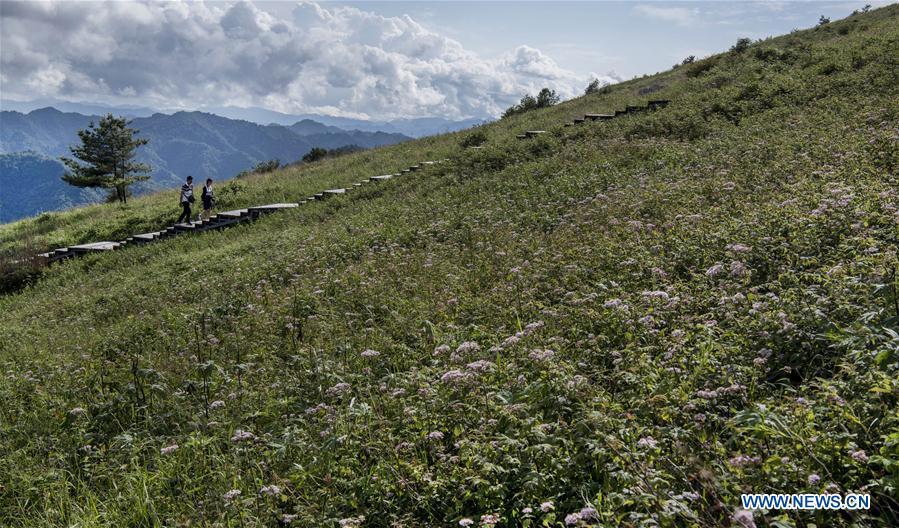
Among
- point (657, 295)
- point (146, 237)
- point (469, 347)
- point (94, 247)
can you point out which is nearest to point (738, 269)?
point (657, 295)

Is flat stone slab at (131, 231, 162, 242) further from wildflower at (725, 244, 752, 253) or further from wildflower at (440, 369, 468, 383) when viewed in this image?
wildflower at (725, 244, 752, 253)

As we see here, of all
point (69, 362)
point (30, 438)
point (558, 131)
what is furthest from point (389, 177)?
point (30, 438)

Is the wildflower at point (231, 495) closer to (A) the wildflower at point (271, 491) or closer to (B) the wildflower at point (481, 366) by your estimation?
(A) the wildflower at point (271, 491)

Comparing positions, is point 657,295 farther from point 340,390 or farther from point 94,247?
point 94,247

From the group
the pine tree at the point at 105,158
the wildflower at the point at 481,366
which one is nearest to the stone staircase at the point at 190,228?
the wildflower at the point at 481,366

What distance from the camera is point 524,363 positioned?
17.2 feet

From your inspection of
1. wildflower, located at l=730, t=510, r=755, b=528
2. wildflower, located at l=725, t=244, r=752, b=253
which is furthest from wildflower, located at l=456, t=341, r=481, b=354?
wildflower, located at l=725, t=244, r=752, b=253

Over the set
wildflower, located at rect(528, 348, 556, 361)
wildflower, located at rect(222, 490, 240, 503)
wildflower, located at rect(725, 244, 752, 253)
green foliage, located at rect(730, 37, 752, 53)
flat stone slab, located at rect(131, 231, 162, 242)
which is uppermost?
green foliage, located at rect(730, 37, 752, 53)

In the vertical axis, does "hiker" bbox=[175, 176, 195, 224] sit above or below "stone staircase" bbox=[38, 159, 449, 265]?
above

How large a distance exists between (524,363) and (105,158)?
69.0 metres

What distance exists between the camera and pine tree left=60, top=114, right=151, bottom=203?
2323 inches

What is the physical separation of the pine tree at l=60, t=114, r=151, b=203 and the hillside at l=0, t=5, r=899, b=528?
54.6 metres

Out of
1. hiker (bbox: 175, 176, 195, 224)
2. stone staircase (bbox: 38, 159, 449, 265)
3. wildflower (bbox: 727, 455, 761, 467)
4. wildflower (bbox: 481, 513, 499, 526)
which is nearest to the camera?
wildflower (bbox: 727, 455, 761, 467)

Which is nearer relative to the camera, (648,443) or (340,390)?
(648,443)
